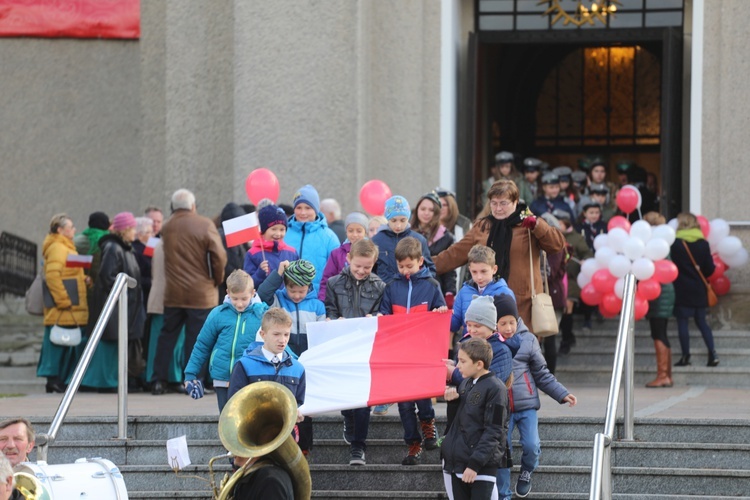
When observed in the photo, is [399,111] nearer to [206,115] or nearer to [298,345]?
[206,115]

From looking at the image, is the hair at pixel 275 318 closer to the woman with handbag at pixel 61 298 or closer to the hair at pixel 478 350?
the hair at pixel 478 350

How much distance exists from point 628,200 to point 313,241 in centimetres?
411

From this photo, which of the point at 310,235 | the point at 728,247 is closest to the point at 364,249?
the point at 310,235

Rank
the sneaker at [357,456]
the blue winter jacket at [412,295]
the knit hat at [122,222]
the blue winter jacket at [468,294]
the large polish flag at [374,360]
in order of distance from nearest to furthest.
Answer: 1. the large polish flag at [374,360]
2. the blue winter jacket at [468,294]
3. the sneaker at [357,456]
4. the blue winter jacket at [412,295]
5. the knit hat at [122,222]

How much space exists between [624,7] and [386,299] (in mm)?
8179

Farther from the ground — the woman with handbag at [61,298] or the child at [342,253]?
the child at [342,253]

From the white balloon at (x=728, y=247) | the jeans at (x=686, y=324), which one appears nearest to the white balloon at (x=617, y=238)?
the jeans at (x=686, y=324)

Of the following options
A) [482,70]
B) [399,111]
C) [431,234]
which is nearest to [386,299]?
[431,234]

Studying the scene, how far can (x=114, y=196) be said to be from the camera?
19516 mm

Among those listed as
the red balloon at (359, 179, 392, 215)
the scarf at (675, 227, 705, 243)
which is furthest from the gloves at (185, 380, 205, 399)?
the scarf at (675, 227, 705, 243)

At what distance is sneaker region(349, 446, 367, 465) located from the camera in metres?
10.7

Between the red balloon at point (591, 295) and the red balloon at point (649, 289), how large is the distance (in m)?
0.43

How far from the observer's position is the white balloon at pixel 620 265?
45.3 feet

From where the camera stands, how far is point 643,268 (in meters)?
13.8
